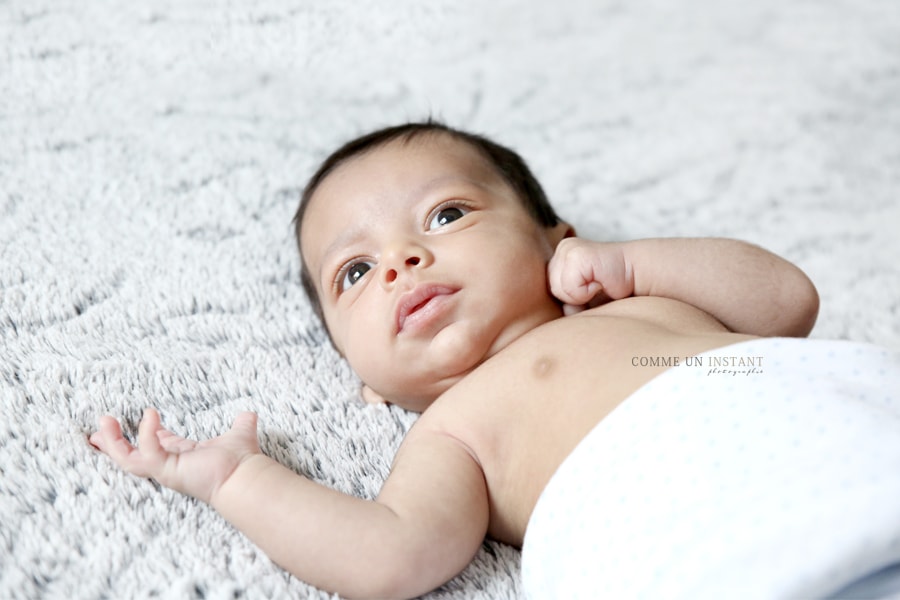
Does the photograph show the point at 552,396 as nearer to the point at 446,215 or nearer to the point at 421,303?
the point at 421,303

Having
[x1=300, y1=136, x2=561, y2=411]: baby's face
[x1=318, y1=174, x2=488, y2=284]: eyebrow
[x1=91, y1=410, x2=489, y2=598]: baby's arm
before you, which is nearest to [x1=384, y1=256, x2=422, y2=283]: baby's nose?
[x1=300, y1=136, x2=561, y2=411]: baby's face

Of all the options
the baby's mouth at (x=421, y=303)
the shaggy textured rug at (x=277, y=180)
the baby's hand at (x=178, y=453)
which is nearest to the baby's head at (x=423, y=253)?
the baby's mouth at (x=421, y=303)

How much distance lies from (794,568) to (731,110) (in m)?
1.37

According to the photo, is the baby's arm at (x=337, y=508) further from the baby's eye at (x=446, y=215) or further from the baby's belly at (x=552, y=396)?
the baby's eye at (x=446, y=215)

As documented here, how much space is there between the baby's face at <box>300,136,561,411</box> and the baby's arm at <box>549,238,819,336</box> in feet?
0.21

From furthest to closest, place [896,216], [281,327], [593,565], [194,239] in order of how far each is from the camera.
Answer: [896,216], [194,239], [281,327], [593,565]

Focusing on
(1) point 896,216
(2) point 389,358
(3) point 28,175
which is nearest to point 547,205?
(2) point 389,358

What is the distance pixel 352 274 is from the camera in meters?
1.34

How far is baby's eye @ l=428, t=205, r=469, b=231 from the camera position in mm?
1306

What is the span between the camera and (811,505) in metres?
0.82

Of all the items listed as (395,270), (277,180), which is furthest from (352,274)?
(277,180)

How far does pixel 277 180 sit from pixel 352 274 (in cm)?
46

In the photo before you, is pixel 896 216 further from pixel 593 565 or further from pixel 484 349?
pixel 593 565

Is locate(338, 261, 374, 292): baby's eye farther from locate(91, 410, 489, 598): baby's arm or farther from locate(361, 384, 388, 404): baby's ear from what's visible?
locate(91, 410, 489, 598): baby's arm
